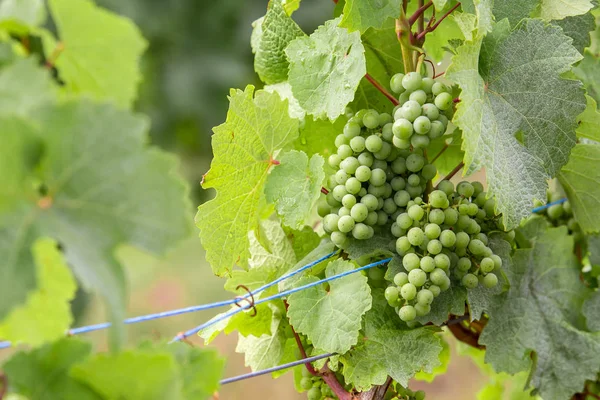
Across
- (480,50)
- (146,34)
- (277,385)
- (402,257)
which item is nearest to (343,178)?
(402,257)

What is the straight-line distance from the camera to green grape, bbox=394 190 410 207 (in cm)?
89

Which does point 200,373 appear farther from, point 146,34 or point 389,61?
point 146,34

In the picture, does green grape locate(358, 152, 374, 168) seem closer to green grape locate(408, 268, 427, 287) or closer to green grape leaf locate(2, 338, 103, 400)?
green grape locate(408, 268, 427, 287)

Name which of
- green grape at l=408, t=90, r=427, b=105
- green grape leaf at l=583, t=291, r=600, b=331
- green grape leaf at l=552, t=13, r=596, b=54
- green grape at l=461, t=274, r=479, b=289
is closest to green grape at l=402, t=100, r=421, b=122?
green grape at l=408, t=90, r=427, b=105

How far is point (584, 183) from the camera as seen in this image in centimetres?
104

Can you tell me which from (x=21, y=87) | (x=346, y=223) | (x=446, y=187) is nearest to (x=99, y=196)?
(x=21, y=87)

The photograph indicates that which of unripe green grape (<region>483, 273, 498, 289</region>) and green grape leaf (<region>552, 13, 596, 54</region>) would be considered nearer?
unripe green grape (<region>483, 273, 498, 289</region>)

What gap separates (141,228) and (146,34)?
19.3ft

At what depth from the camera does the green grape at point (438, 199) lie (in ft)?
2.85

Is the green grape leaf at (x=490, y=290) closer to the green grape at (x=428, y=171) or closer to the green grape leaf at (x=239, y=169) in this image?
the green grape at (x=428, y=171)

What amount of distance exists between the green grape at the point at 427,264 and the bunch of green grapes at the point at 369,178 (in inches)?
3.1

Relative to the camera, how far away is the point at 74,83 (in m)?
0.65

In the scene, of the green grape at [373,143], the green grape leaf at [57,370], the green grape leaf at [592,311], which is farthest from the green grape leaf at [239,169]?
the green grape leaf at [592,311]

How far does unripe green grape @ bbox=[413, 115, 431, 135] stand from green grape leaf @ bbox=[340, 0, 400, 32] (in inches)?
5.4
